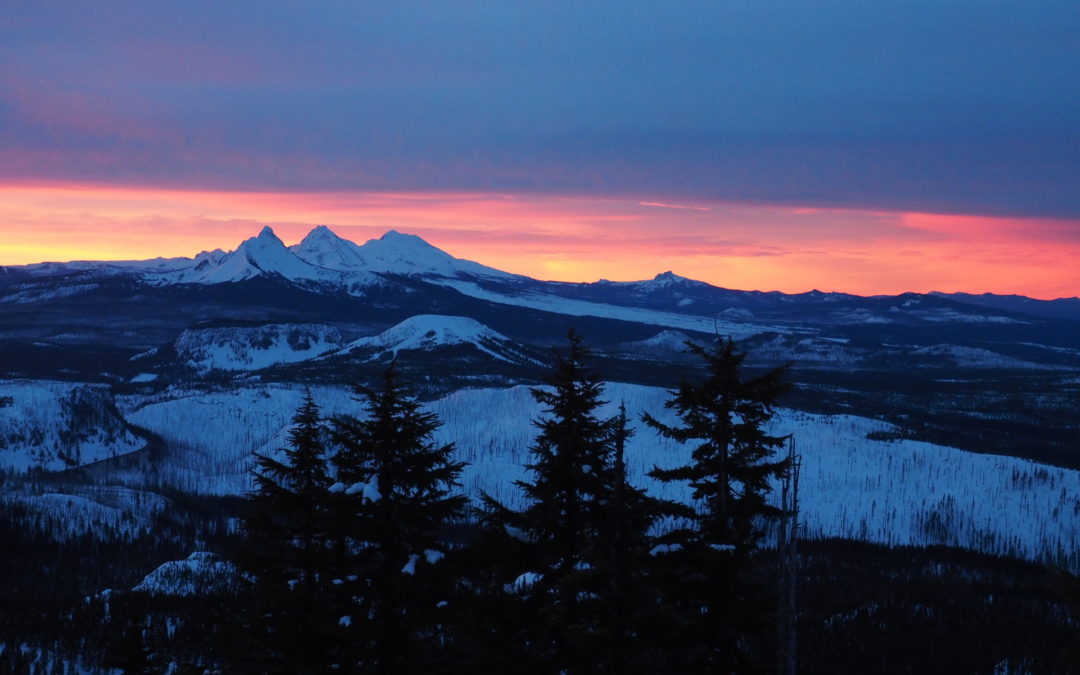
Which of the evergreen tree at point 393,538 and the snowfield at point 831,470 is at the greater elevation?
the evergreen tree at point 393,538

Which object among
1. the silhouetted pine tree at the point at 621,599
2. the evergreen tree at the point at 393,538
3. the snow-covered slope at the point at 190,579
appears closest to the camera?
the silhouetted pine tree at the point at 621,599

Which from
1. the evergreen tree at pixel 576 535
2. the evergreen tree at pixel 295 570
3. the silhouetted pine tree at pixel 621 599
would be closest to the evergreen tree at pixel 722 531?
the evergreen tree at pixel 576 535

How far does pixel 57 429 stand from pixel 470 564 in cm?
16709

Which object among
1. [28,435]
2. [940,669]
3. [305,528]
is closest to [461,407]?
[28,435]

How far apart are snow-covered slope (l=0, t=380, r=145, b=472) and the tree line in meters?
150

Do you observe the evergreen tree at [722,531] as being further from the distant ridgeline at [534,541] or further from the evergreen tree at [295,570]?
the evergreen tree at [295,570]

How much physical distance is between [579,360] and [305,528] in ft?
26.1

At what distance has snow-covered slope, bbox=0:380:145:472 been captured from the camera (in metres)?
160

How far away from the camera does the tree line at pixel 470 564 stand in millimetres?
21312

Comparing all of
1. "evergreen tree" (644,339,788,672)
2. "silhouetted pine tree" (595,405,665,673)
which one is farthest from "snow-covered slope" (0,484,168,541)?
"silhouetted pine tree" (595,405,665,673)

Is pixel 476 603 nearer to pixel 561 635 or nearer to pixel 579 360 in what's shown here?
pixel 561 635

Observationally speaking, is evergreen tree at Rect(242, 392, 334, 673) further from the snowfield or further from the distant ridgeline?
the snowfield

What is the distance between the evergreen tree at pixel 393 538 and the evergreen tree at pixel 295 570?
3.32ft

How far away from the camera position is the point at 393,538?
2197 cm
